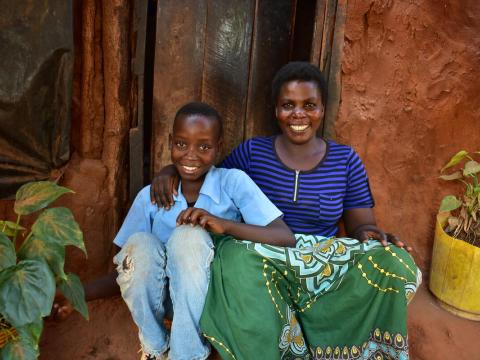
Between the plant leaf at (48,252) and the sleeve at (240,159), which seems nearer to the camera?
the plant leaf at (48,252)

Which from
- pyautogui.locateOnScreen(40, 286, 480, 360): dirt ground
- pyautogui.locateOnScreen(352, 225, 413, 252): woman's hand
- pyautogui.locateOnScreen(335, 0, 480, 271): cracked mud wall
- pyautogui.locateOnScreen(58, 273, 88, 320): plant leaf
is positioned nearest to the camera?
pyautogui.locateOnScreen(58, 273, 88, 320): plant leaf

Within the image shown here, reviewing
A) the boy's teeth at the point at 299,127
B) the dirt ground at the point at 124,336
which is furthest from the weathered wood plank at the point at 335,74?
the dirt ground at the point at 124,336

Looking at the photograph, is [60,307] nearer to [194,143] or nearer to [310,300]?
[194,143]

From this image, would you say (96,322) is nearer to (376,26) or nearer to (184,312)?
(184,312)

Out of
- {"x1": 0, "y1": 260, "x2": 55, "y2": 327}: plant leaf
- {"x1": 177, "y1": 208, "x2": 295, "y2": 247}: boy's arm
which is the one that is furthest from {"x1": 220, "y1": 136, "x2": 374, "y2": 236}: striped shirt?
{"x1": 0, "y1": 260, "x2": 55, "y2": 327}: plant leaf

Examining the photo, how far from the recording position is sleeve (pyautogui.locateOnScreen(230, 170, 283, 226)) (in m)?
1.96

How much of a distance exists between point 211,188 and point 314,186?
48 cm

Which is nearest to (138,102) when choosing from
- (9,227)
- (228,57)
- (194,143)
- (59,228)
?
(228,57)

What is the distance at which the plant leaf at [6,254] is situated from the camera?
1.49 meters

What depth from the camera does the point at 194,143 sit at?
6.43 ft

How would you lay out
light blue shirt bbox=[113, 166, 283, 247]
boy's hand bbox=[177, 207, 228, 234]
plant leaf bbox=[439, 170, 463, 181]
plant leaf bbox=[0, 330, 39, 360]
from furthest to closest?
plant leaf bbox=[439, 170, 463, 181], light blue shirt bbox=[113, 166, 283, 247], boy's hand bbox=[177, 207, 228, 234], plant leaf bbox=[0, 330, 39, 360]

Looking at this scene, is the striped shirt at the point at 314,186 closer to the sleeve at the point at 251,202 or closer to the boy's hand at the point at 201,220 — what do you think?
the sleeve at the point at 251,202

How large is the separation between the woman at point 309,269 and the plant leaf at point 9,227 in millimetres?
718

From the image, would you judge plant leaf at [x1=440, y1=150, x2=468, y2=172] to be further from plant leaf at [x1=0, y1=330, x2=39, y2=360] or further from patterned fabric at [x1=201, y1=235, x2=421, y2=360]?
plant leaf at [x1=0, y1=330, x2=39, y2=360]
